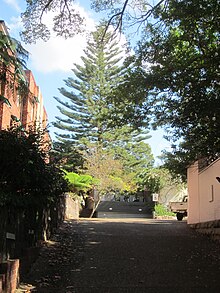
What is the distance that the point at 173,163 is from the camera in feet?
60.7

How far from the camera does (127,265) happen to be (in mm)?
9070

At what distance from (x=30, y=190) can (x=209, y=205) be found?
7903mm

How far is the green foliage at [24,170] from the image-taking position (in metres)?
8.55

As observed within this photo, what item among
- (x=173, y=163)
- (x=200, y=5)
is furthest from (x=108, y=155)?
(x=200, y=5)

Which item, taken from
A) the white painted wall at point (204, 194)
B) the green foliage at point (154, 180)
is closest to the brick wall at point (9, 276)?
the white painted wall at point (204, 194)

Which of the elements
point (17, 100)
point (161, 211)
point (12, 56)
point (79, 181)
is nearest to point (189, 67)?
point (12, 56)

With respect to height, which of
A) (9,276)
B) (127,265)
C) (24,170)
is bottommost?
(127,265)

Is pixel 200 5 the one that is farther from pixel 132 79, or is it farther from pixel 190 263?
pixel 190 263

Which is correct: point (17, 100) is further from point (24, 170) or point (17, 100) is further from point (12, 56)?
point (24, 170)

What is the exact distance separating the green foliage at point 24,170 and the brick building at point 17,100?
907 millimetres

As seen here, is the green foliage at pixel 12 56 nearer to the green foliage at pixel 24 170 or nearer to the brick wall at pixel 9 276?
the green foliage at pixel 24 170

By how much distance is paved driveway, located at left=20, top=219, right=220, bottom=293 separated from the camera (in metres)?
7.45

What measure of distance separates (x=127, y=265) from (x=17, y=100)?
13.1m

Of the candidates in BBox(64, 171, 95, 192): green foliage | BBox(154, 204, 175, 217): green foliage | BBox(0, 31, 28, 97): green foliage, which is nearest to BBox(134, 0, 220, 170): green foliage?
BBox(0, 31, 28, 97): green foliage
